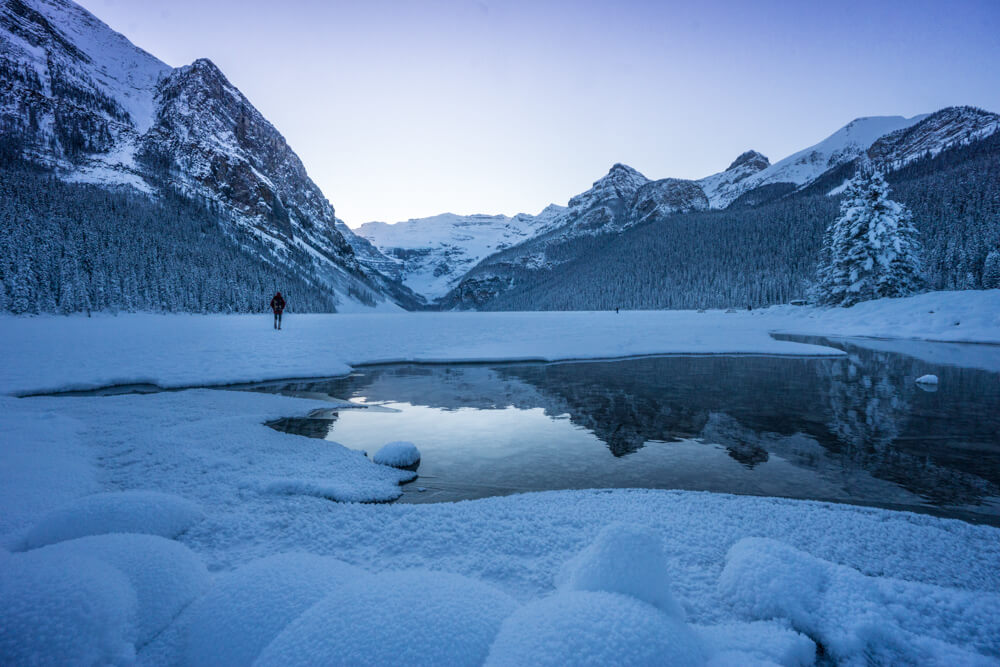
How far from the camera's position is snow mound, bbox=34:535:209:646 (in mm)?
2424

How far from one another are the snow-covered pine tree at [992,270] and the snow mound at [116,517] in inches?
2599

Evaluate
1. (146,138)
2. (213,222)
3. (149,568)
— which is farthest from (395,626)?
(146,138)

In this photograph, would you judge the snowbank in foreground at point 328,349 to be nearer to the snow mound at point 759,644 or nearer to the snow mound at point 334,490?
the snow mound at point 334,490

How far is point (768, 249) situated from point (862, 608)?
115177mm

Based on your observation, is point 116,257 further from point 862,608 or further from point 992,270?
point 992,270

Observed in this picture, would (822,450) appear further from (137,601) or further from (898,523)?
(137,601)

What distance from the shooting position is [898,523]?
4031 millimetres

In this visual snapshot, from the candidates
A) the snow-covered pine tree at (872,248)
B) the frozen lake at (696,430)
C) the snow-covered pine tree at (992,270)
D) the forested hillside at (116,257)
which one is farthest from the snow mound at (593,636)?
the forested hillside at (116,257)

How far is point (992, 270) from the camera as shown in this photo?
142 ft

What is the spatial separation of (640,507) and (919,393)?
35.8 ft

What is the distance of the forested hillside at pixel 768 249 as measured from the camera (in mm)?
58100

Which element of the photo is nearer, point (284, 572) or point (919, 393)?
point (284, 572)

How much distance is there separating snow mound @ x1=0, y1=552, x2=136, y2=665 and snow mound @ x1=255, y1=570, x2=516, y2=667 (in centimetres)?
84

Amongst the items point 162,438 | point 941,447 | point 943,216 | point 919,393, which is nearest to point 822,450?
point 941,447
